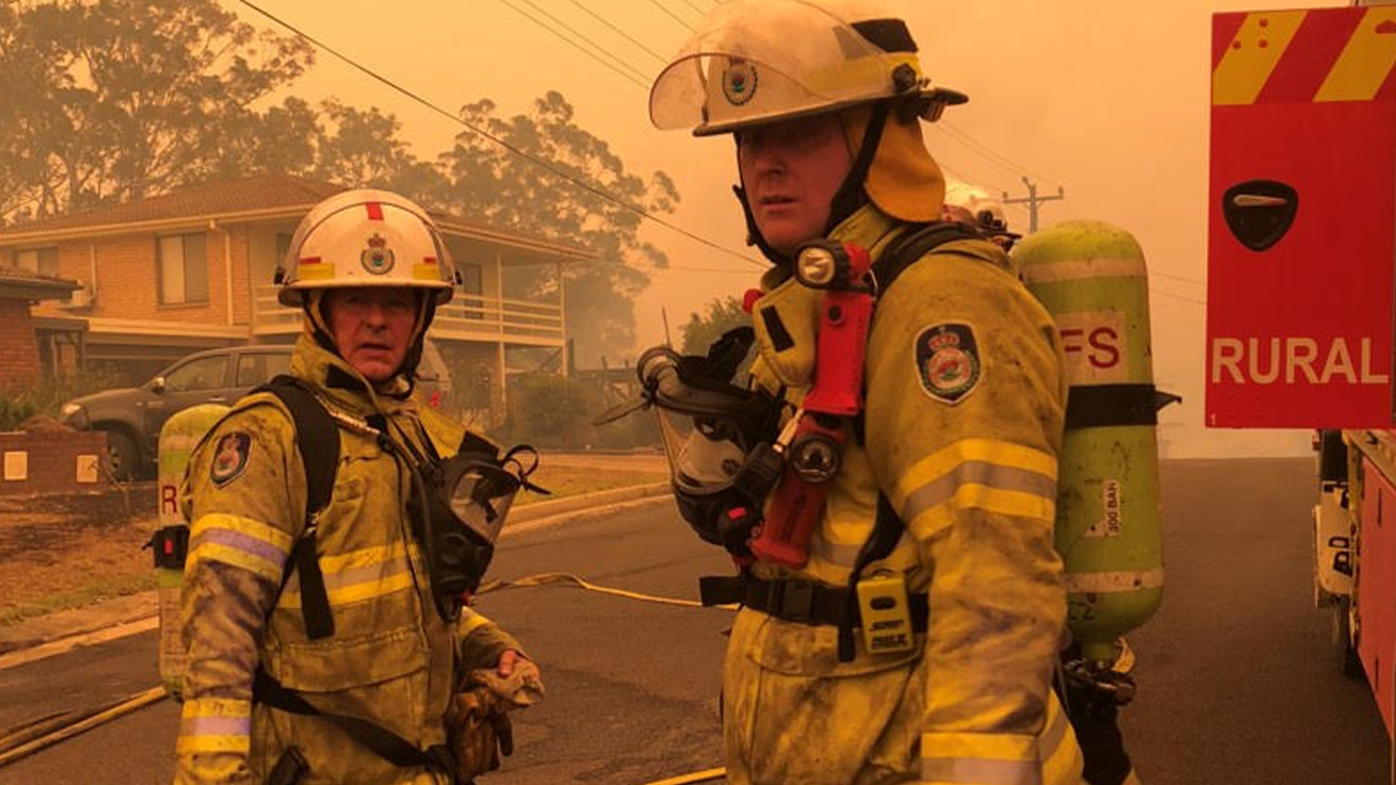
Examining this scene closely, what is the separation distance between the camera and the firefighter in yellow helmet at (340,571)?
274 centimetres

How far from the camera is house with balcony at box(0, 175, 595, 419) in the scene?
33438 mm

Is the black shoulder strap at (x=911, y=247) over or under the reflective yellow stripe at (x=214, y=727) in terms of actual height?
over

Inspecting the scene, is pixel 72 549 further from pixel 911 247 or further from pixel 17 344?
pixel 17 344

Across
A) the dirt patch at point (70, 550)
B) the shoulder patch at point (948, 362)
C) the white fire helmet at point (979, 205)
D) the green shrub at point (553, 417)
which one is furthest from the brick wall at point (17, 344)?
the shoulder patch at point (948, 362)

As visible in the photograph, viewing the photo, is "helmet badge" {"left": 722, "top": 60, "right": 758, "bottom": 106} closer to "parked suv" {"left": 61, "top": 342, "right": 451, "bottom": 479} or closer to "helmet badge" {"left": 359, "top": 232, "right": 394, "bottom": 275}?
"helmet badge" {"left": 359, "top": 232, "right": 394, "bottom": 275}

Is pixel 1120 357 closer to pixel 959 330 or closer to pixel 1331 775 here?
pixel 959 330

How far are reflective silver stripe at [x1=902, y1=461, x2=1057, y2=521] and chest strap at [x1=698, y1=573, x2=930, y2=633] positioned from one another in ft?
0.56

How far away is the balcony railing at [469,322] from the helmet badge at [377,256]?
2934 centimetres

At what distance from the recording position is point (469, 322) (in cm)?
3844

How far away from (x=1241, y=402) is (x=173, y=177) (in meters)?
57.6

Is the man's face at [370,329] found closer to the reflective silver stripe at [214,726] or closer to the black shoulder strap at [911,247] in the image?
the reflective silver stripe at [214,726]

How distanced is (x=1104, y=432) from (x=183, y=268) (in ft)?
119

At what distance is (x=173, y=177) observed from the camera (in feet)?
Result: 185

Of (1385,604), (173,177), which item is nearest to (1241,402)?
(1385,604)
